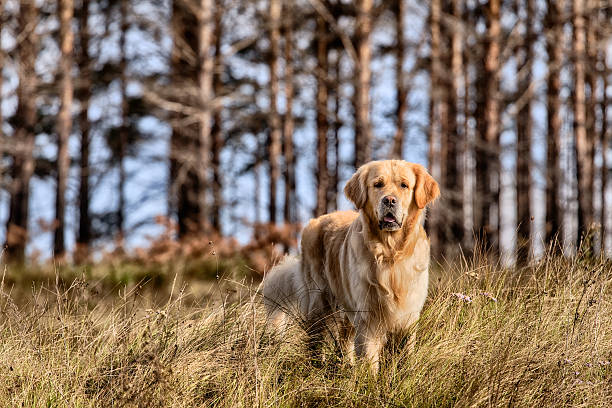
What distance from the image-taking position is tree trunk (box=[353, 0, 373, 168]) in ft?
38.9

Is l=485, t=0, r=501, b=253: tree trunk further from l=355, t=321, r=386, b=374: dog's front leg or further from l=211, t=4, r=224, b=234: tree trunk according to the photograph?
l=355, t=321, r=386, b=374: dog's front leg

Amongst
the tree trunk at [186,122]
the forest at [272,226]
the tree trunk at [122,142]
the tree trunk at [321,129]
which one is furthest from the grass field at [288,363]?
the tree trunk at [122,142]

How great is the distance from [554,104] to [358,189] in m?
12.9

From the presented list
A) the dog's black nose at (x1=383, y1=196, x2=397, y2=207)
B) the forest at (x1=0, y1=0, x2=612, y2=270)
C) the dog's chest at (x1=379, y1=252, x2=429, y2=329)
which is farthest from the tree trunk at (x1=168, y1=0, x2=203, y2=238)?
the dog's black nose at (x1=383, y1=196, x2=397, y2=207)

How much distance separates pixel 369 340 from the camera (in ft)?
12.6

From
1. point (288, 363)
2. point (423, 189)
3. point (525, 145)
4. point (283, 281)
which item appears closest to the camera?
point (288, 363)

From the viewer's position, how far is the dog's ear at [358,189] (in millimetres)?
4098

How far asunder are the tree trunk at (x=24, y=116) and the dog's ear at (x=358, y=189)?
10.5 metres

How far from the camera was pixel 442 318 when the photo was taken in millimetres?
3971

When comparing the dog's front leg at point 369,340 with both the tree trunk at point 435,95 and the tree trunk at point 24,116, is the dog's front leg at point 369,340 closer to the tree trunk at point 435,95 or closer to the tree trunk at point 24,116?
the tree trunk at point 435,95

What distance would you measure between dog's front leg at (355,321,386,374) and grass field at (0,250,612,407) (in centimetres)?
10

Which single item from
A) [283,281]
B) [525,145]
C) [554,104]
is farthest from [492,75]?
[283,281]

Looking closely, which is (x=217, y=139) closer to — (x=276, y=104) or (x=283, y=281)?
(x=276, y=104)

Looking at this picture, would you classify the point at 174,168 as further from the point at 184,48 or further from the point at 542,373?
the point at 542,373
